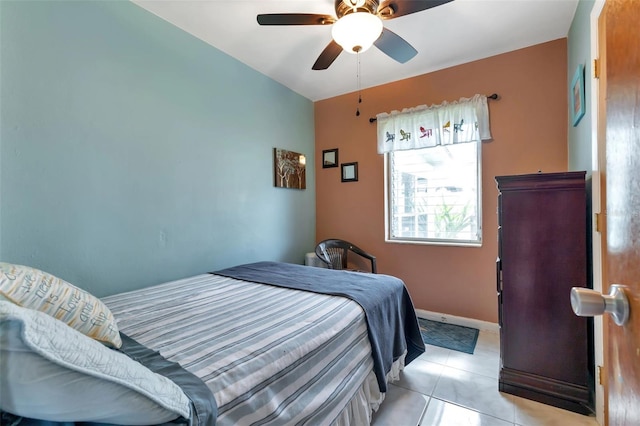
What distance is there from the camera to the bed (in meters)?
Answer: 0.87

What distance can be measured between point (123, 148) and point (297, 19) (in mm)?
1446

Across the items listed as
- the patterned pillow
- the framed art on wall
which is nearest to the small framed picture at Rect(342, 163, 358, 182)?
the framed art on wall

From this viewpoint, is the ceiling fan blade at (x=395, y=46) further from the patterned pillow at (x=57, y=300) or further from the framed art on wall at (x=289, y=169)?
the patterned pillow at (x=57, y=300)

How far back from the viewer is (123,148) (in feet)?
6.18

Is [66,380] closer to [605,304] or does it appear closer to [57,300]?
[57,300]

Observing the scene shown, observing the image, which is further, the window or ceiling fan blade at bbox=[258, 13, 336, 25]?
the window

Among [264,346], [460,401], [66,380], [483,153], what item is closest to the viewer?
[66,380]

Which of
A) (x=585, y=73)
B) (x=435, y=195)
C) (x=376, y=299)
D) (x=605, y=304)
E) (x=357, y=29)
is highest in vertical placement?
(x=357, y=29)

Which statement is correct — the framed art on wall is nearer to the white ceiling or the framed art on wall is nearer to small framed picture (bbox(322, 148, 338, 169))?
small framed picture (bbox(322, 148, 338, 169))

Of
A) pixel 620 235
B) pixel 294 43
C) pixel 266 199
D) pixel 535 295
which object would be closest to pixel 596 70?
pixel 535 295

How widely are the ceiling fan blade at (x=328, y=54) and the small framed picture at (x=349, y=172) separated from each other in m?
1.36

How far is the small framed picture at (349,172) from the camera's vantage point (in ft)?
11.1

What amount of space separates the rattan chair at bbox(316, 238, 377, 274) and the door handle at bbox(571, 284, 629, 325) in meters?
2.54

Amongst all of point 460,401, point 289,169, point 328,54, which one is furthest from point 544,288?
point 289,169
